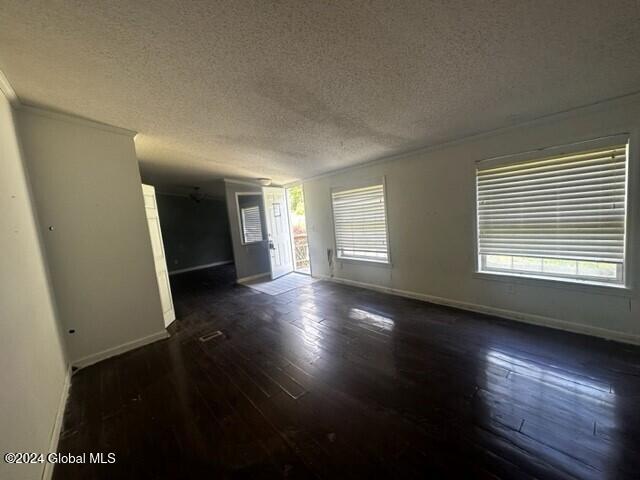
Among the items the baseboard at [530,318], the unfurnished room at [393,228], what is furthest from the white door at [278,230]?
the baseboard at [530,318]

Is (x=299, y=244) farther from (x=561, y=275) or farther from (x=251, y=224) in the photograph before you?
(x=561, y=275)

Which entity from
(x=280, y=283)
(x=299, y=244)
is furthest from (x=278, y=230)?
(x=299, y=244)

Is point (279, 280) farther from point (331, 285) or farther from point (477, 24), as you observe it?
point (477, 24)

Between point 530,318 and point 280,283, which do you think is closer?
point 530,318

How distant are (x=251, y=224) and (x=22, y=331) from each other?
14.6 ft

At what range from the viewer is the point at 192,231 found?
7629mm

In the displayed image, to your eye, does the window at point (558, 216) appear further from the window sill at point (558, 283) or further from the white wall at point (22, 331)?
the white wall at point (22, 331)

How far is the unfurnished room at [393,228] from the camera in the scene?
1236mm

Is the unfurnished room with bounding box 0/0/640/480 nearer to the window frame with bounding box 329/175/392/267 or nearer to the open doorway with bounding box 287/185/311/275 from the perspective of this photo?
the window frame with bounding box 329/175/392/267

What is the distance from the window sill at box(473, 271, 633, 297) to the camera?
2191mm

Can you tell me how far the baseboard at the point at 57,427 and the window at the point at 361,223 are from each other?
12.7ft

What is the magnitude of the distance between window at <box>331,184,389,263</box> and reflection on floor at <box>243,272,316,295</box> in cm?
102

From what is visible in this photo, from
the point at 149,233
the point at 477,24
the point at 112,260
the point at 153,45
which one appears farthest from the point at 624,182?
the point at 112,260

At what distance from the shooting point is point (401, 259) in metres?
3.78
